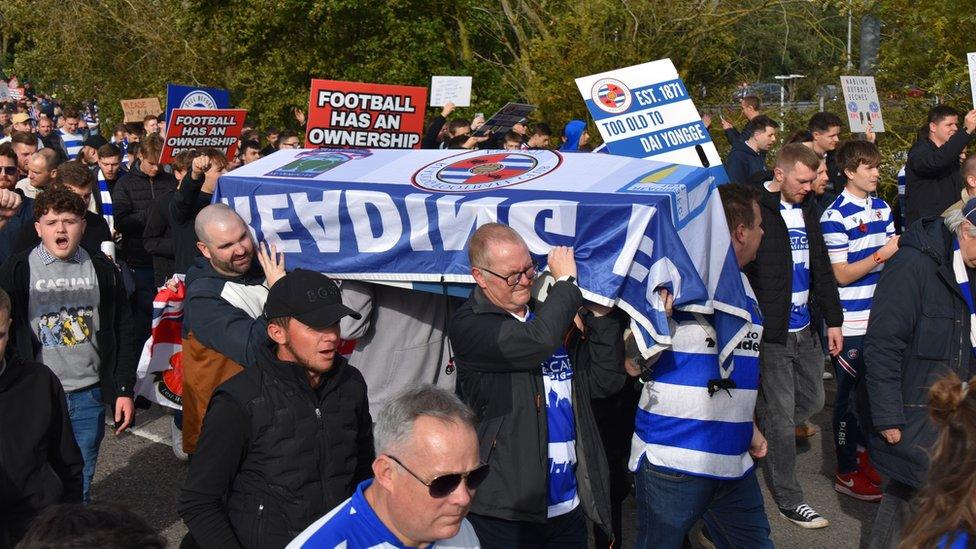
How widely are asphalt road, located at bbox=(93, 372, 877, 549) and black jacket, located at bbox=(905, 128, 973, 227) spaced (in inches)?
81.4

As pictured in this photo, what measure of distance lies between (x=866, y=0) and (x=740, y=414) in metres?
9.26

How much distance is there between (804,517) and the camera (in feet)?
21.2

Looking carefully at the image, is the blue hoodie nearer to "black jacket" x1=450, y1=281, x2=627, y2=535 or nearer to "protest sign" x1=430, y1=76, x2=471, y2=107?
"protest sign" x1=430, y1=76, x2=471, y2=107

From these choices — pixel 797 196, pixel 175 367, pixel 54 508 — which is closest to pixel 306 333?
pixel 54 508

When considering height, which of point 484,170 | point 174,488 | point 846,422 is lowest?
point 174,488

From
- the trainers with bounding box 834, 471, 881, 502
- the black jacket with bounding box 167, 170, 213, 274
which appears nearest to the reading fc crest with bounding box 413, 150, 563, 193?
the black jacket with bounding box 167, 170, 213, 274

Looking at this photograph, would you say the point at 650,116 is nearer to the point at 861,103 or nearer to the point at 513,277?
the point at 513,277

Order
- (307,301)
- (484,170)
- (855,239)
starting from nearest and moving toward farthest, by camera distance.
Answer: (307,301) → (484,170) → (855,239)

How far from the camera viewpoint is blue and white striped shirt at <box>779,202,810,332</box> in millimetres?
6719

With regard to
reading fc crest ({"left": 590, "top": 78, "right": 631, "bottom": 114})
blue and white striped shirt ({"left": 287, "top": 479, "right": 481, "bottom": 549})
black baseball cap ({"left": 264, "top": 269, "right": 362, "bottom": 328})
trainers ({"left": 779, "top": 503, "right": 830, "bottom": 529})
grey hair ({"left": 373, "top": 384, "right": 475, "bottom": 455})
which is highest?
reading fc crest ({"left": 590, "top": 78, "right": 631, "bottom": 114})

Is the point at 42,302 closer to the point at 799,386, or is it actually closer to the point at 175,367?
the point at 175,367

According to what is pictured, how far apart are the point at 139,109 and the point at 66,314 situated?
13681 mm

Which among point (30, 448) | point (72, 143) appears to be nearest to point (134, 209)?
point (30, 448)

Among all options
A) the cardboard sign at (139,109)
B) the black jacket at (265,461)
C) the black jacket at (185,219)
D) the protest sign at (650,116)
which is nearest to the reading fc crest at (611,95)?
the protest sign at (650,116)
